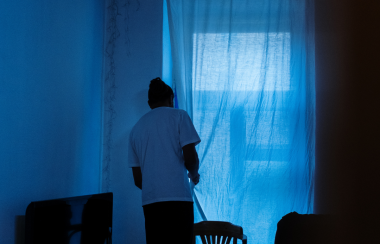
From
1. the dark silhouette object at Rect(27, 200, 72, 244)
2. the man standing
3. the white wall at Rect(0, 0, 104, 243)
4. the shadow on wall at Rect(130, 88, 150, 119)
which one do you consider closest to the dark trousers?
the man standing

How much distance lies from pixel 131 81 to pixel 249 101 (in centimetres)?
98

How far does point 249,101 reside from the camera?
7.99 feet

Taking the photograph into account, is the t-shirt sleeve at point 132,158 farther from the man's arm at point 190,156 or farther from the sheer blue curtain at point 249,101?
the sheer blue curtain at point 249,101

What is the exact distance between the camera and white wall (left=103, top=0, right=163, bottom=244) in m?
2.42

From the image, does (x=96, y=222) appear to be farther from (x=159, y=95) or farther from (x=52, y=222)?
(x=159, y=95)

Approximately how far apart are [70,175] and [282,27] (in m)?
1.94

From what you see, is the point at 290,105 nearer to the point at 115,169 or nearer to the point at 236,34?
the point at 236,34

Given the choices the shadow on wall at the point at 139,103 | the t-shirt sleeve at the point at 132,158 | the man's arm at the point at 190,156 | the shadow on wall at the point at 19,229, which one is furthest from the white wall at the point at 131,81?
the shadow on wall at the point at 19,229

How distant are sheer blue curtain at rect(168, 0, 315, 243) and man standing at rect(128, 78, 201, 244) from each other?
704 mm

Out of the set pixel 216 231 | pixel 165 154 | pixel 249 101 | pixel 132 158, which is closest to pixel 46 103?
pixel 132 158

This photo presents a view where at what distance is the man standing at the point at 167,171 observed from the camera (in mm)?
1659

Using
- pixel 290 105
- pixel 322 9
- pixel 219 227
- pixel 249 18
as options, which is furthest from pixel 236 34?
pixel 322 9

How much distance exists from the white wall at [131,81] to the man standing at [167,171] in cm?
70

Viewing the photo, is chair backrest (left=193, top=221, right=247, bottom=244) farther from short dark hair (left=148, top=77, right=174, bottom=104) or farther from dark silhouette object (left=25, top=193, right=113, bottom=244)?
short dark hair (left=148, top=77, right=174, bottom=104)
